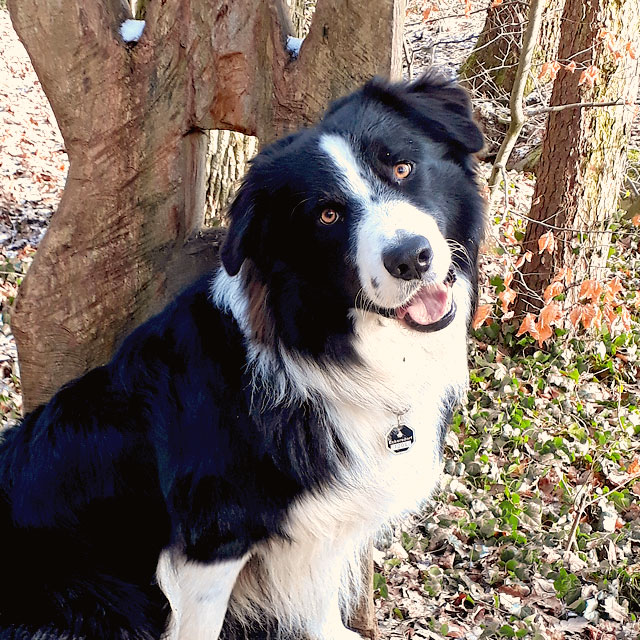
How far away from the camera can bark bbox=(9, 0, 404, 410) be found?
2.73 meters

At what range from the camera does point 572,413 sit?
5.05 m

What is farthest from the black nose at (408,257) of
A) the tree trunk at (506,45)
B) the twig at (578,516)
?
the tree trunk at (506,45)

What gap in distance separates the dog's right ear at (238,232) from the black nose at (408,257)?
487 millimetres

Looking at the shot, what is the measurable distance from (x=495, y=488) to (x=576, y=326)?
1735mm

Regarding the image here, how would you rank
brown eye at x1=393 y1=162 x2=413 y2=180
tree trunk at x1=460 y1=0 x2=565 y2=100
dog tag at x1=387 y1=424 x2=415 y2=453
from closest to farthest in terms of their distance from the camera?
brown eye at x1=393 y1=162 x2=413 y2=180
dog tag at x1=387 y1=424 x2=415 y2=453
tree trunk at x1=460 y1=0 x2=565 y2=100

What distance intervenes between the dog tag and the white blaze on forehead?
0.92m

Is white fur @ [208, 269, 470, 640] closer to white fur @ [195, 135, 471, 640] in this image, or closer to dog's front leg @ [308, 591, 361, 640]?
white fur @ [195, 135, 471, 640]

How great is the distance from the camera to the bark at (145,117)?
2.73 meters

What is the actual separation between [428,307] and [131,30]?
172 cm

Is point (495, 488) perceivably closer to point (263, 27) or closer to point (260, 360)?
point (260, 360)

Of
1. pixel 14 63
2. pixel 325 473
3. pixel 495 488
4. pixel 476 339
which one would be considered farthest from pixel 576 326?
pixel 14 63

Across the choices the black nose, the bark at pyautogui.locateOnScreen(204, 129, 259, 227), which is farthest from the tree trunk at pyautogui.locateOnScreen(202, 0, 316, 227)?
the black nose

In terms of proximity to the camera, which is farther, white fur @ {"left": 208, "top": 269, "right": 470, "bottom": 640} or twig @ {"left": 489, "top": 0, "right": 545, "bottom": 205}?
twig @ {"left": 489, "top": 0, "right": 545, "bottom": 205}

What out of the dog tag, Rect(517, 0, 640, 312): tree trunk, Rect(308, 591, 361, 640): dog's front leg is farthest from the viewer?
Rect(517, 0, 640, 312): tree trunk
